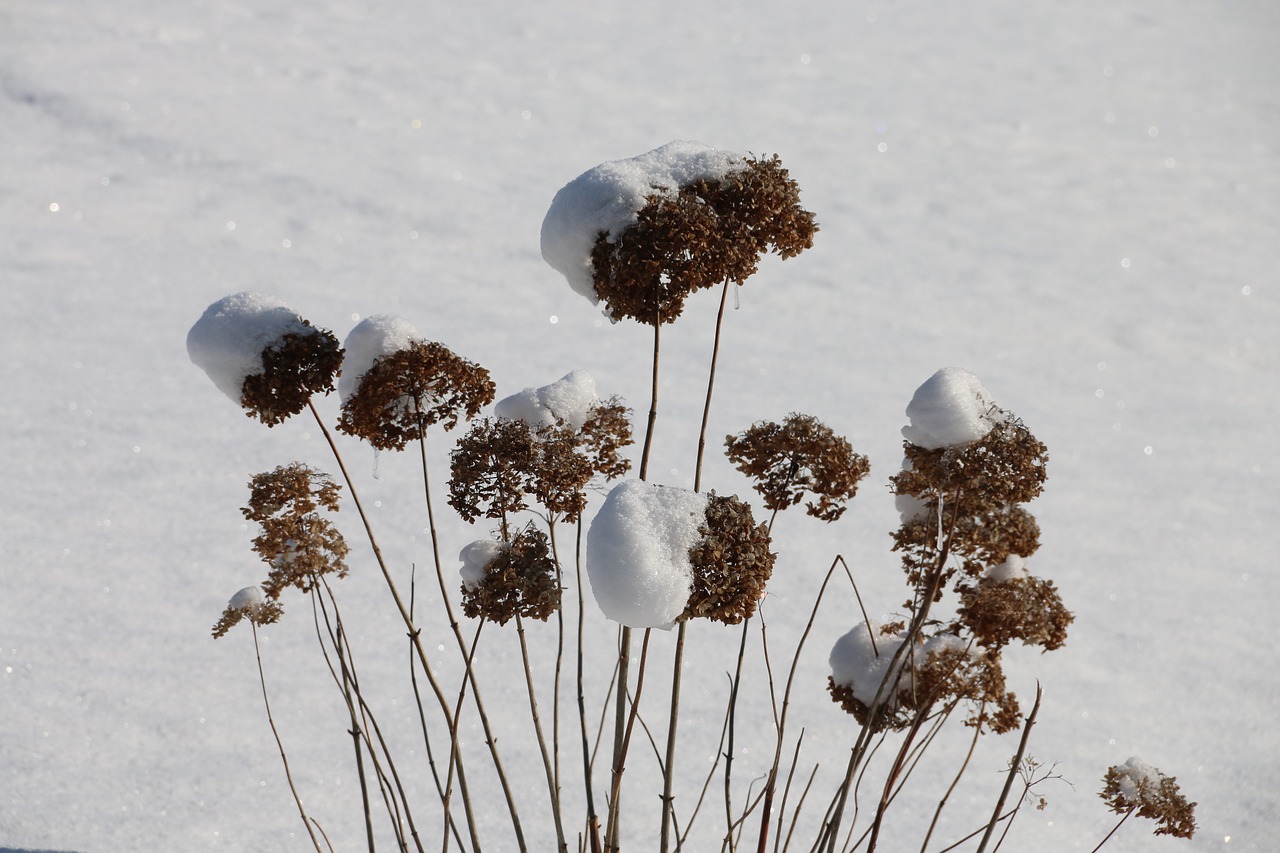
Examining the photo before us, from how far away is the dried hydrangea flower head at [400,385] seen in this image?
72 centimetres

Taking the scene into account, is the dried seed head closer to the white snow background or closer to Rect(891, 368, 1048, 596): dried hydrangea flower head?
Rect(891, 368, 1048, 596): dried hydrangea flower head

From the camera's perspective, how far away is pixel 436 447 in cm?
242

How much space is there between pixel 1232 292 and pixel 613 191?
3529mm

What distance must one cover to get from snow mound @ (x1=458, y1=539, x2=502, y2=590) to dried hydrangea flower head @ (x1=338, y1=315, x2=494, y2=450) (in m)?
0.09

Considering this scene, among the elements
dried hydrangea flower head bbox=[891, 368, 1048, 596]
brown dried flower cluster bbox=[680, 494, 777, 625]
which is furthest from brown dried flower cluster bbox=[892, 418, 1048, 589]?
brown dried flower cluster bbox=[680, 494, 777, 625]

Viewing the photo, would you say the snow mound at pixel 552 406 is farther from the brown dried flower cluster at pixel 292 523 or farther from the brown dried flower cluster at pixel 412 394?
the brown dried flower cluster at pixel 292 523

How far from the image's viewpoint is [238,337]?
776 millimetres

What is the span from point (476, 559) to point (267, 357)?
21 centimetres

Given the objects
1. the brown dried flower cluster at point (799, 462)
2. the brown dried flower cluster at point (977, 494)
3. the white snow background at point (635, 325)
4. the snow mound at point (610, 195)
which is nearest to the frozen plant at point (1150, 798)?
the brown dried flower cluster at point (977, 494)

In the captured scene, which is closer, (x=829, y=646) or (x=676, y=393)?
(x=829, y=646)

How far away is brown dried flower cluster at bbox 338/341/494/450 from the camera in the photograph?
72cm

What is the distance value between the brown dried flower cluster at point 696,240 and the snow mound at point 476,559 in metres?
0.20

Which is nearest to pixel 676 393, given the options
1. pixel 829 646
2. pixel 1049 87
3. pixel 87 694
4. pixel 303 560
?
pixel 829 646

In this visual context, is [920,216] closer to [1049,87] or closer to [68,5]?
[1049,87]
